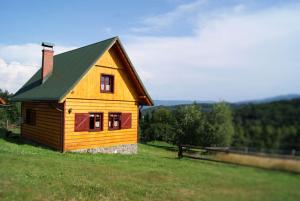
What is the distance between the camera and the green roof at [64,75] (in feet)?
59.4

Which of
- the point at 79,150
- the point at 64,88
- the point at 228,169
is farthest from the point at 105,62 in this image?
the point at 228,169

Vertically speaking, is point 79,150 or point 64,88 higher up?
point 64,88

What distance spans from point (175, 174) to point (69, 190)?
382cm

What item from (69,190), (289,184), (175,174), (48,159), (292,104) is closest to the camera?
(292,104)

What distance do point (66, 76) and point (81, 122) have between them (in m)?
3.60

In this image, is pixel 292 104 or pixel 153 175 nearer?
pixel 292 104

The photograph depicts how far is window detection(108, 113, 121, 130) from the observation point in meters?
20.4

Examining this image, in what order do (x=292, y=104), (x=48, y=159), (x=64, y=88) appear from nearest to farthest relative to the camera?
1. (x=292, y=104)
2. (x=48, y=159)
3. (x=64, y=88)

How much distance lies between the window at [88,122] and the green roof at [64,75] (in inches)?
82.1

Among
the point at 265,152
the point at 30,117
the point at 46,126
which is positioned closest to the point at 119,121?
the point at 46,126

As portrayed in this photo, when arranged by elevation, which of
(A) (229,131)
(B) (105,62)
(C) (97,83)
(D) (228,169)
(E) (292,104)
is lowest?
(D) (228,169)

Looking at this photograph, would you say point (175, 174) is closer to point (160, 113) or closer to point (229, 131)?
point (229, 131)

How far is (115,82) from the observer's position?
20547 millimetres

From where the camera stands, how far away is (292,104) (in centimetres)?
181
